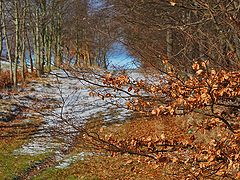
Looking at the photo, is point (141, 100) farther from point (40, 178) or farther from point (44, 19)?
point (44, 19)

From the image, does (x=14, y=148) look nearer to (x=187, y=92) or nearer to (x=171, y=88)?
(x=171, y=88)

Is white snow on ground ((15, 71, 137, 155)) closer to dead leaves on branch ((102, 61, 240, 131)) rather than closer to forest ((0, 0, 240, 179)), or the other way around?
forest ((0, 0, 240, 179))

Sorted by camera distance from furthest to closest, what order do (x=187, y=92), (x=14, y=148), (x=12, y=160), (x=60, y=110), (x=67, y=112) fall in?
(x=60, y=110) → (x=14, y=148) → (x=12, y=160) → (x=67, y=112) → (x=187, y=92)

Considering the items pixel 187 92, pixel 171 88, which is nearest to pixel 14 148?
pixel 171 88

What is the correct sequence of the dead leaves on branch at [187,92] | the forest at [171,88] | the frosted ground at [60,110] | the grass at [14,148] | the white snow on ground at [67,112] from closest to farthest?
the dead leaves on branch at [187,92]
the forest at [171,88]
the frosted ground at [60,110]
the white snow on ground at [67,112]
the grass at [14,148]

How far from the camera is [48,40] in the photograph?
1309 inches

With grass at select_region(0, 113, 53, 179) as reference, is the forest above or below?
above

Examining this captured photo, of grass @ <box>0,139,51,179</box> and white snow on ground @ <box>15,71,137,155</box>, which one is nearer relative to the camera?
white snow on ground @ <box>15,71,137,155</box>

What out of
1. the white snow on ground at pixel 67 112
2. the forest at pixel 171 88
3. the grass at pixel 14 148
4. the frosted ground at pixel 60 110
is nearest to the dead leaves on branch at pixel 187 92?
the forest at pixel 171 88

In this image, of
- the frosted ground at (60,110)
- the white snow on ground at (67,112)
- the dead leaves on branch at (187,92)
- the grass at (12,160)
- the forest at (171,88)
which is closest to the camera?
the dead leaves on branch at (187,92)

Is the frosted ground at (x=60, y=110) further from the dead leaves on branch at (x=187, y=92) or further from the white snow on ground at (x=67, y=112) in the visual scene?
the dead leaves on branch at (x=187, y=92)

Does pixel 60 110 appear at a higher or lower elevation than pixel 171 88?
lower

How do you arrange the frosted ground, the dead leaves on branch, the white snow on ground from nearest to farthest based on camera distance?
the dead leaves on branch, the frosted ground, the white snow on ground

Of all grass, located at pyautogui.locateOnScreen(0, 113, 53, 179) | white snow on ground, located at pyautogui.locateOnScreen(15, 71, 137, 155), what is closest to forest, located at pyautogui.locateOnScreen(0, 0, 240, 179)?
white snow on ground, located at pyautogui.locateOnScreen(15, 71, 137, 155)
